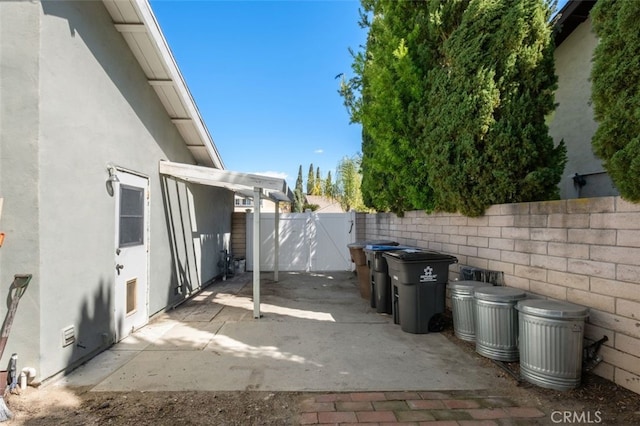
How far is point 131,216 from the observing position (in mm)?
5004

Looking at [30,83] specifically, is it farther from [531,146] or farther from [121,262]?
[531,146]

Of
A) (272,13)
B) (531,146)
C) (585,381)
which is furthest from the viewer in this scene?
(272,13)

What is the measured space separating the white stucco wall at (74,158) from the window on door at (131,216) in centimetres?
29

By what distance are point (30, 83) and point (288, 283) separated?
7.50 metres

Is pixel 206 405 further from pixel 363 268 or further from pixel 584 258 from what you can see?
pixel 363 268

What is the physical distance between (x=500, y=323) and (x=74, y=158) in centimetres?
540

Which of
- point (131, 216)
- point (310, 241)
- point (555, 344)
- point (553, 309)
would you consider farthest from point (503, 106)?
point (310, 241)

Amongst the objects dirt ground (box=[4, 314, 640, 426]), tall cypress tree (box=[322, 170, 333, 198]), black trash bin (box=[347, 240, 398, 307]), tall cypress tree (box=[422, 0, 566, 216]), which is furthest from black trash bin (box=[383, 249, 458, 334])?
tall cypress tree (box=[322, 170, 333, 198])

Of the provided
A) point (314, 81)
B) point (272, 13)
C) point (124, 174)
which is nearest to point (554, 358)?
point (124, 174)

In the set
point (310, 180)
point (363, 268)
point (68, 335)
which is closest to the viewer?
point (68, 335)

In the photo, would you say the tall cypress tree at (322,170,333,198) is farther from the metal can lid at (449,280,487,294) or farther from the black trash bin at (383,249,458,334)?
the metal can lid at (449,280,487,294)

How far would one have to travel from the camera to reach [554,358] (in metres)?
3.27

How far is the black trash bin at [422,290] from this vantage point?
5.11 metres

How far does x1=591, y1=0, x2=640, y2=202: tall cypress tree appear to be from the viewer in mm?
3031
